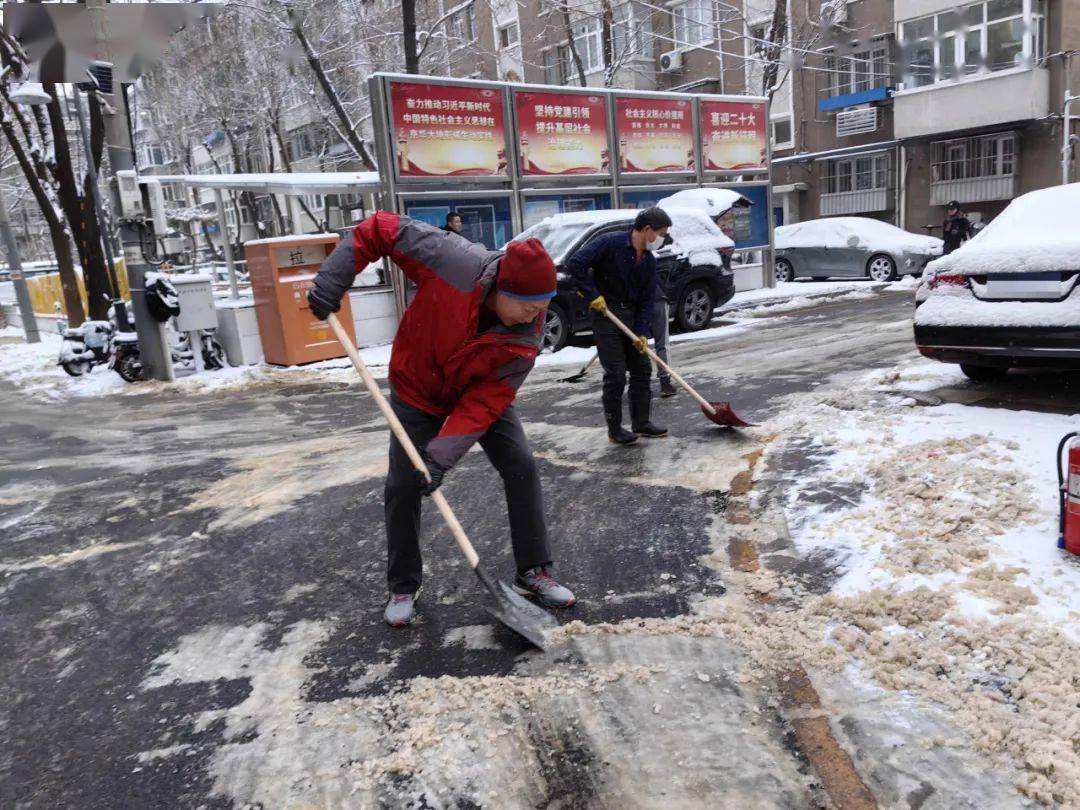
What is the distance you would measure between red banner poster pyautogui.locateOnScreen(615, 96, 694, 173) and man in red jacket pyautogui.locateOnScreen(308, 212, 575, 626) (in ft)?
41.4

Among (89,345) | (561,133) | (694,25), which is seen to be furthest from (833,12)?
(89,345)

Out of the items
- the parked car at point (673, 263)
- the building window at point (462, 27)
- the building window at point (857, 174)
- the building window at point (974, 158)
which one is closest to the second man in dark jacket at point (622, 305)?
the parked car at point (673, 263)

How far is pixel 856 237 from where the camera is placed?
1820cm

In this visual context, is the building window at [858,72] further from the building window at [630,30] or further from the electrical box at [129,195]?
the electrical box at [129,195]

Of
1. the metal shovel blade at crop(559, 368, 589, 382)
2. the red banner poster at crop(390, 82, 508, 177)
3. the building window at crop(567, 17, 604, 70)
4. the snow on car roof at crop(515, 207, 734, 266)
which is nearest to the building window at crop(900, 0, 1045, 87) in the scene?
the building window at crop(567, 17, 604, 70)

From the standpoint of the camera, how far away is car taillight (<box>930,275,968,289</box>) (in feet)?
19.1

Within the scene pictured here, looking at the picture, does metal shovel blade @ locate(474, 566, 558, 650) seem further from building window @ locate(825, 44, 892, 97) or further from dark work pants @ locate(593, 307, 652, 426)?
building window @ locate(825, 44, 892, 97)

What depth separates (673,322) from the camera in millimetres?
12148

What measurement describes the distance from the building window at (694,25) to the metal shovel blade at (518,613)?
29552 mm

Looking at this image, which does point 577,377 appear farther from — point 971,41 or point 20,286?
point 971,41

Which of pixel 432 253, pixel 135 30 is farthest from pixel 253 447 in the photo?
pixel 135 30

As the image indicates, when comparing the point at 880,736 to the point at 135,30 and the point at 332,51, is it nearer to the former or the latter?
the point at 135,30

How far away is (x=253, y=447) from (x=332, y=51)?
17847 millimetres

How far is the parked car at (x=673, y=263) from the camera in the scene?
426 inches
